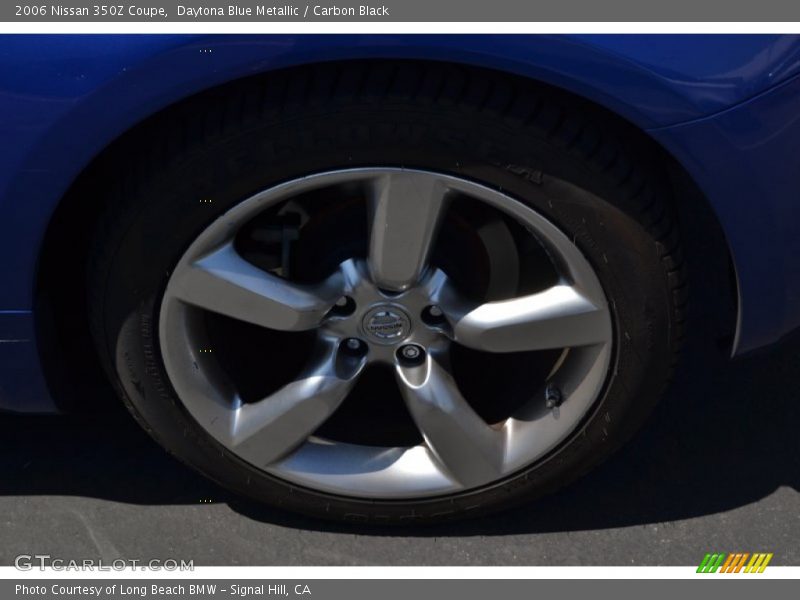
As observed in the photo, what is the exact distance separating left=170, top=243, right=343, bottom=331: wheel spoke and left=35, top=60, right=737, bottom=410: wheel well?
0.20 metres

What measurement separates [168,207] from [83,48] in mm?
301

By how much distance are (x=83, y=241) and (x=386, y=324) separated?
1.88ft

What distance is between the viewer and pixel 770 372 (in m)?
2.63

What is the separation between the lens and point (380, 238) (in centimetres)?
194

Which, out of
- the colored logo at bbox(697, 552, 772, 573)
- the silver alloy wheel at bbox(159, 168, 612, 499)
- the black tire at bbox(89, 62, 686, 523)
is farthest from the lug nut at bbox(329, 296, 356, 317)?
the colored logo at bbox(697, 552, 772, 573)

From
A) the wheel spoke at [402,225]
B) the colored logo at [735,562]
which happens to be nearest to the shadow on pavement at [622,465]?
the colored logo at [735,562]

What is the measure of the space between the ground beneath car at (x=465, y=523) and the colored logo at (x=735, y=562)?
0.06 feet

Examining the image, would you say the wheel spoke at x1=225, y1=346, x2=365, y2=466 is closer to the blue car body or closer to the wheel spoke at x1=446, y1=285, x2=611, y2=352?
the wheel spoke at x1=446, y1=285, x2=611, y2=352

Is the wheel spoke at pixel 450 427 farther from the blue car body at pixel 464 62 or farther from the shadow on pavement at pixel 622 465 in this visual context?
the blue car body at pixel 464 62

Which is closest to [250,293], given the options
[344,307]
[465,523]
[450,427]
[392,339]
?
[344,307]

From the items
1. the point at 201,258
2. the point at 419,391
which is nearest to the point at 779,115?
the point at 419,391

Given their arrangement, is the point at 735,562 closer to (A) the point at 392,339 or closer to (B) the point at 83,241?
(A) the point at 392,339

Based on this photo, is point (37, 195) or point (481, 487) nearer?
point (37, 195)

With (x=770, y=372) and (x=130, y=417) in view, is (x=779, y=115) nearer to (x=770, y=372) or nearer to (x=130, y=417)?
(x=770, y=372)
